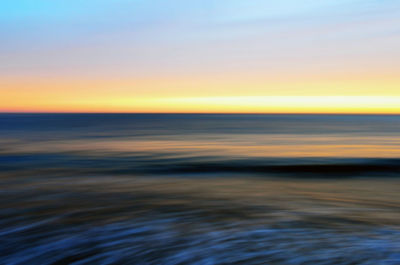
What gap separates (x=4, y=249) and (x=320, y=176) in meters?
8.44

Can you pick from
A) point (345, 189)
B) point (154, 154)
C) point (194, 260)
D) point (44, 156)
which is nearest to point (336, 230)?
point (194, 260)

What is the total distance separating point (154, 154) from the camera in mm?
15906

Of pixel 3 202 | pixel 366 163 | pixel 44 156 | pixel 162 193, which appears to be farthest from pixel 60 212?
pixel 366 163

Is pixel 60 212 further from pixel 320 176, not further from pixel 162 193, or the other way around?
pixel 320 176

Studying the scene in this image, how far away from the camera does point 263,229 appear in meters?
5.39

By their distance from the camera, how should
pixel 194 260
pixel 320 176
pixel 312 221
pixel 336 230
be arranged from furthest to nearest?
1. pixel 320 176
2. pixel 312 221
3. pixel 336 230
4. pixel 194 260

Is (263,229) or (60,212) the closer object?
(263,229)

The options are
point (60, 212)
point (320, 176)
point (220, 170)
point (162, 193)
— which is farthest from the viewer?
point (220, 170)

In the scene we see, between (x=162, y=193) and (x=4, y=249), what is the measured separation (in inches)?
157

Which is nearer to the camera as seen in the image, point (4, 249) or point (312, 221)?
point (4, 249)

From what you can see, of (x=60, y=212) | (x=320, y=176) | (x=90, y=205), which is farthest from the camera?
(x=320, y=176)

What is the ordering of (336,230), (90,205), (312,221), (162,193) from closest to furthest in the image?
(336,230) < (312,221) < (90,205) < (162,193)

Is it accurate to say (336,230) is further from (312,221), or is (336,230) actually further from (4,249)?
(4,249)

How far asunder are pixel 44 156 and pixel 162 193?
8.88 m
